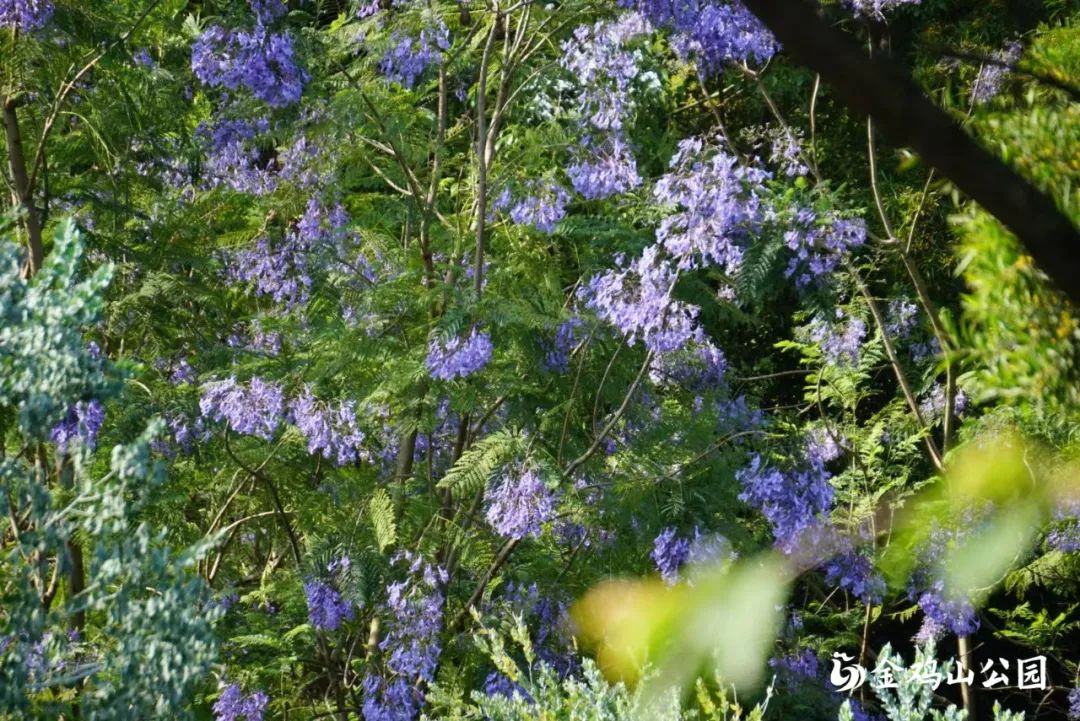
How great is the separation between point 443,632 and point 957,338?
11.0ft

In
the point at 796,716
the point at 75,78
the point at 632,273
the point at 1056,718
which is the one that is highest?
the point at 75,78

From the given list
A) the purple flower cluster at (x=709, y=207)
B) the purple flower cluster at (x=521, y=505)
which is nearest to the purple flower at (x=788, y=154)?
the purple flower cluster at (x=709, y=207)

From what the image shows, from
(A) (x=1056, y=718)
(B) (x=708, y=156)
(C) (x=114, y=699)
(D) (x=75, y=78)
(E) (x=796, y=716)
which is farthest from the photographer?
(A) (x=1056, y=718)

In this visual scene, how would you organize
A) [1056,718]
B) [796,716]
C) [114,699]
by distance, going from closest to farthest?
[114,699] → [796,716] → [1056,718]

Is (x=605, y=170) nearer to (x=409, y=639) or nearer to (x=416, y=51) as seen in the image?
(x=416, y=51)

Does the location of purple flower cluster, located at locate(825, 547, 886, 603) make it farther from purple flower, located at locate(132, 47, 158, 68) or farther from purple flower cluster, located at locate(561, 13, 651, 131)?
purple flower, located at locate(132, 47, 158, 68)

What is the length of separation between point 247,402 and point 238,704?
1.05 m

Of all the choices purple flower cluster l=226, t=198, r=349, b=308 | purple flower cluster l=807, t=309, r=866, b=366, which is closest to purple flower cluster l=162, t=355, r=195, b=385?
purple flower cluster l=226, t=198, r=349, b=308

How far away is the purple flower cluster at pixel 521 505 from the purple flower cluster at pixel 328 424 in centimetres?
52

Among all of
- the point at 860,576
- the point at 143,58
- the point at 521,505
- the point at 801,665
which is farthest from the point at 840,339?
the point at 143,58

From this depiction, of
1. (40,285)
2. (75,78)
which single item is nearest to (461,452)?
(75,78)

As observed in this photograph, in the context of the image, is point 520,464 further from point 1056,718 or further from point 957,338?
point 1056,718

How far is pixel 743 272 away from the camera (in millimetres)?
4242

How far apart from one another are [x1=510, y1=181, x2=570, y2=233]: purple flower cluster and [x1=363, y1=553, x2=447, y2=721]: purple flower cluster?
1135 millimetres
